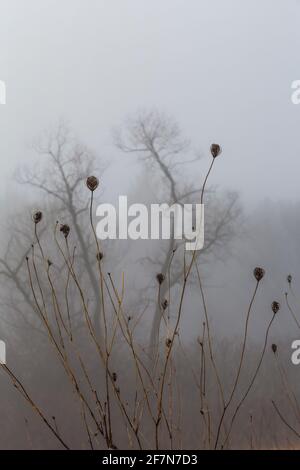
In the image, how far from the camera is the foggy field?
5.49 feet

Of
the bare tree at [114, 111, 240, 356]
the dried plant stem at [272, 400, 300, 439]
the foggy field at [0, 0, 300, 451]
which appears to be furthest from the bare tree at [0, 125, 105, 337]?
the dried plant stem at [272, 400, 300, 439]

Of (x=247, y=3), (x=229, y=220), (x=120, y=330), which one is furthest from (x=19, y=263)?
(x=247, y=3)

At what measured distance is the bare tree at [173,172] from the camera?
1765 millimetres

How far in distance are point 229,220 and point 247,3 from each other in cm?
80

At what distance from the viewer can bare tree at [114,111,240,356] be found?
1765 millimetres

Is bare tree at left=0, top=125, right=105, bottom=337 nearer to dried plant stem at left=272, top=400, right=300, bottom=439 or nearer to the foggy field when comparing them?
the foggy field

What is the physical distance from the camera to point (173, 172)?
1784 millimetres

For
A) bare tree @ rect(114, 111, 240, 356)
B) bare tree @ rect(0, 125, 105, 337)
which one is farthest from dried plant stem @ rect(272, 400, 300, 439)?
bare tree @ rect(0, 125, 105, 337)

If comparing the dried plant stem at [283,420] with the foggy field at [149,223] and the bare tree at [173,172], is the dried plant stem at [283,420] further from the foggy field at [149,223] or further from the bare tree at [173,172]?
the bare tree at [173,172]

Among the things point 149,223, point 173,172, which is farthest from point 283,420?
point 173,172

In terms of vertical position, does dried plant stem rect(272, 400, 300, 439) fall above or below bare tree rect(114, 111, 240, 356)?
below

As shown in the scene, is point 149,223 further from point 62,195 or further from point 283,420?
point 283,420

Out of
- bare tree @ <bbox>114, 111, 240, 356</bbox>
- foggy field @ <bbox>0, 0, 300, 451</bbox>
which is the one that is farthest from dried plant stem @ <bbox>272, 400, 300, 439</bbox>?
bare tree @ <bbox>114, 111, 240, 356</bbox>

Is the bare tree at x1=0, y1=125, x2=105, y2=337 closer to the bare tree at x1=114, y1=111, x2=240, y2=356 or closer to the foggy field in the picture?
the foggy field
